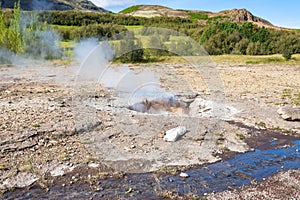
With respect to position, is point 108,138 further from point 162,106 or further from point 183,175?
point 162,106

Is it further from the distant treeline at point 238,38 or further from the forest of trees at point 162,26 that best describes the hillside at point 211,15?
the distant treeline at point 238,38

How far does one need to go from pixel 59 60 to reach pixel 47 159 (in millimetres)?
23032

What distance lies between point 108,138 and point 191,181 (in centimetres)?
299

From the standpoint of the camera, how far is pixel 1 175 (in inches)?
244

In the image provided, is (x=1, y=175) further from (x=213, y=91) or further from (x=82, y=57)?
(x=82, y=57)

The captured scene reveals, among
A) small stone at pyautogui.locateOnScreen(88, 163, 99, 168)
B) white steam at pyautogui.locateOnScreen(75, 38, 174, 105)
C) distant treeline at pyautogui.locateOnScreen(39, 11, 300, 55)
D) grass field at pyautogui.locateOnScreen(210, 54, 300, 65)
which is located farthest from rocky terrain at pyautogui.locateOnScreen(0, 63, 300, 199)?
distant treeline at pyautogui.locateOnScreen(39, 11, 300, 55)

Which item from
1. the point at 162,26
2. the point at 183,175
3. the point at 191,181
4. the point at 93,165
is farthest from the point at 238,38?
the point at 93,165

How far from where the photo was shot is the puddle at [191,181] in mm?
5676

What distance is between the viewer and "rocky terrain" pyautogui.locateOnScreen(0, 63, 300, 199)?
20.9ft

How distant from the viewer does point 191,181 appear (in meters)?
6.27

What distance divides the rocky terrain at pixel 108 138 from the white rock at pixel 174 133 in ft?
0.55

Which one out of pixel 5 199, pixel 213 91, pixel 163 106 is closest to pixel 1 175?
pixel 5 199

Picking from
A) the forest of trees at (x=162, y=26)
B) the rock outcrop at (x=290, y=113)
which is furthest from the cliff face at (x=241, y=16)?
the rock outcrop at (x=290, y=113)

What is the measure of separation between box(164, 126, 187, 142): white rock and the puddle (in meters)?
1.53
